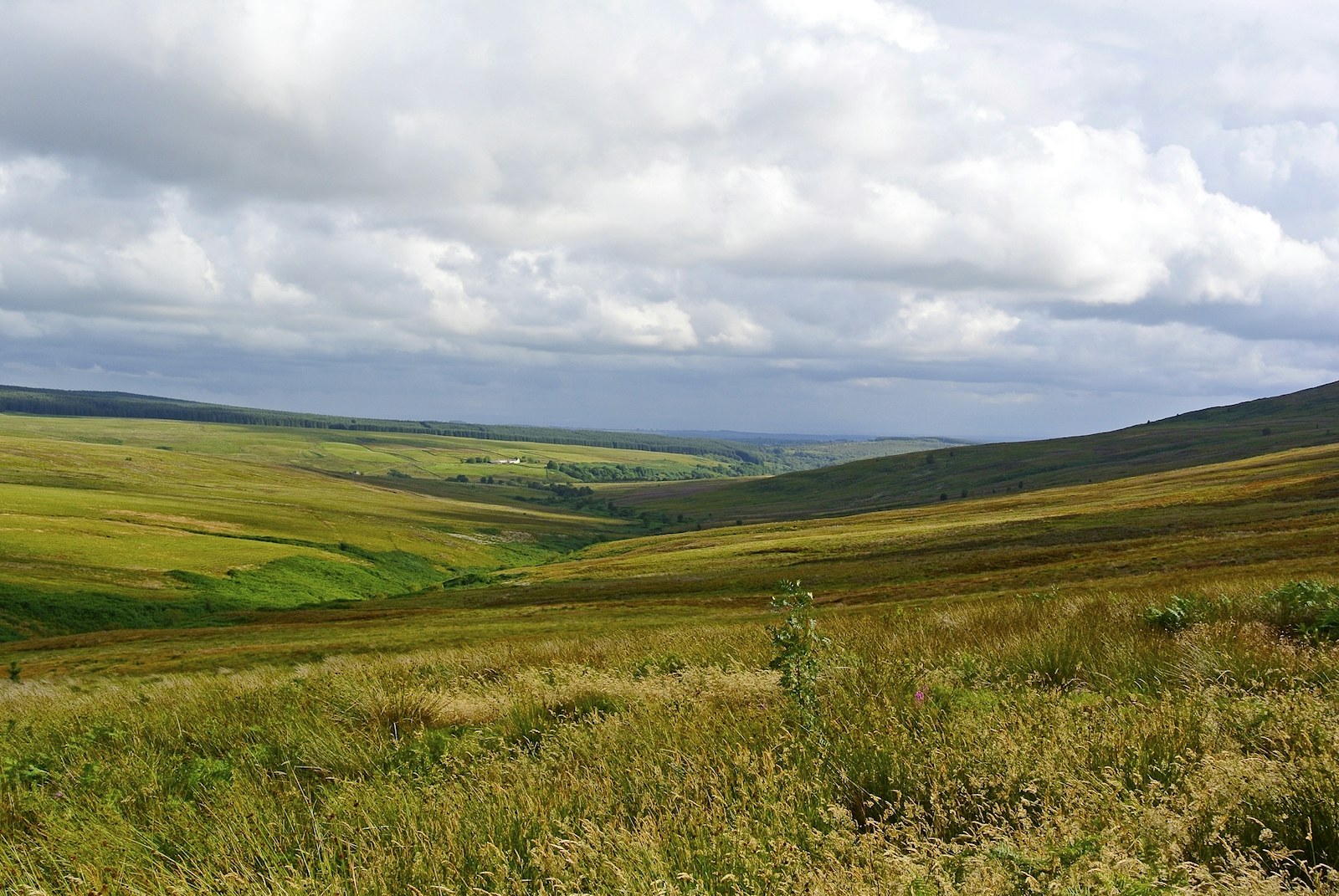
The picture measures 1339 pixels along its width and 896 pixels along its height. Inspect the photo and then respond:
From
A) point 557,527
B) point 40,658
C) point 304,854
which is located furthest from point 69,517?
point 304,854

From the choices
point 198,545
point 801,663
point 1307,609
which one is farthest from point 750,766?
point 198,545

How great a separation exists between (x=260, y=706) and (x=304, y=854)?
6758 millimetres

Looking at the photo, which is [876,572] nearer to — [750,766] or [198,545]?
[750,766]

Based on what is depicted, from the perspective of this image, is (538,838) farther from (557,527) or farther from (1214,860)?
(557,527)

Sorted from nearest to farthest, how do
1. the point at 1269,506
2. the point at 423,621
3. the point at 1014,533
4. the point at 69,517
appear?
the point at 423,621 → the point at 1269,506 → the point at 1014,533 → the point at 69,517

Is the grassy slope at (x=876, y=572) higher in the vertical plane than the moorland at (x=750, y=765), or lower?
lower

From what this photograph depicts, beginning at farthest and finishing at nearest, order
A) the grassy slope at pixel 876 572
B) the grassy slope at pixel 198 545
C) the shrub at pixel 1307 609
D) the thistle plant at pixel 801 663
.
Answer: the grassy slope at pixel 198 545 → the grassy slope at pixel 876 572 → the shrub at pixel 1307 609 → the thistle plant at pixel 801 663

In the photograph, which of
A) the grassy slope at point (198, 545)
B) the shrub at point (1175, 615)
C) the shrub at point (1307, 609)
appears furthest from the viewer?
the grassy slope at point (198, 545)

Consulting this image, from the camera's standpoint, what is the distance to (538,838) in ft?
17.5

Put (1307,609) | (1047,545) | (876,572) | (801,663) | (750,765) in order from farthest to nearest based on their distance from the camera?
1. (1047,545)
2. (876,572)
3. (1307,609)
4. (801,663)
5. (750,765)

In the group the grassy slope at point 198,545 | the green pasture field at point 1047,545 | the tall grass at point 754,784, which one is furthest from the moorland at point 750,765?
the grassy slope at point 198,545

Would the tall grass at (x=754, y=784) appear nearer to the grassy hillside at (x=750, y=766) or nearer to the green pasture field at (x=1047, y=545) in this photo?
the grassy hillside at (x=750, y=766)

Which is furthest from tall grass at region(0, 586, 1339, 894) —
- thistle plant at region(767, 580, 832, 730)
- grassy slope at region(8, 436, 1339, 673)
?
grassy slope at region(8, 436, 1339, 673)

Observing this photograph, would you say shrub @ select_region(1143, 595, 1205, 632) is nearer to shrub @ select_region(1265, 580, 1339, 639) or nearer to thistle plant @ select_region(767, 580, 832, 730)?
shrub @ select_region(1265, 580, 1339, 639)
